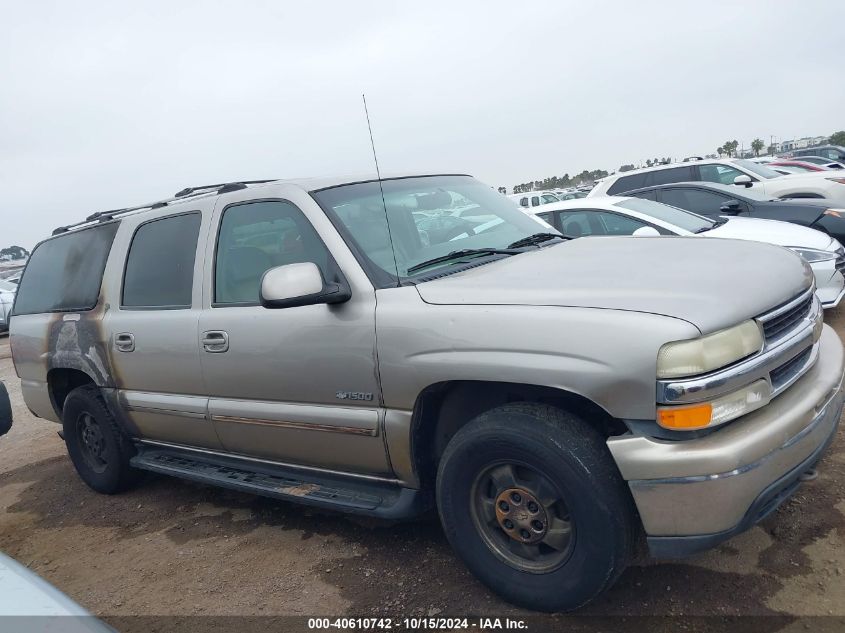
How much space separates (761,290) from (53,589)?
8.14 ft

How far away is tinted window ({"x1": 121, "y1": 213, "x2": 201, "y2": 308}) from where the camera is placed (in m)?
3.82

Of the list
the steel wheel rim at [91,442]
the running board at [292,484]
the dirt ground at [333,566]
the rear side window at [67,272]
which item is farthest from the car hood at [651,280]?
the steel wheel rim at [91,442]

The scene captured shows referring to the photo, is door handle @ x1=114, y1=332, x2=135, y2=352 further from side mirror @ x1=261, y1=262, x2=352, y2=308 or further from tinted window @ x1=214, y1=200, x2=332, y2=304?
side mirror @ x1=261, y1=262, x2=352, y2=308

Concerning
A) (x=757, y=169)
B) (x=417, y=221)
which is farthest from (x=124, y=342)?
(x=757, y=169)

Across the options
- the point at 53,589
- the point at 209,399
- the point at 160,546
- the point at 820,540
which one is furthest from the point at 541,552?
the point at 160,546

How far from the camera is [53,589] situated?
1.76m

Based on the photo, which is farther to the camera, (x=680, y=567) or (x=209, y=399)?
(x=209, y=399)

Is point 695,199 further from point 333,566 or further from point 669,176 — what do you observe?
point 333,566

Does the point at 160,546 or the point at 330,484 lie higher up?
the point at 330,484

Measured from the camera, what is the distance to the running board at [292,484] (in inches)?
118

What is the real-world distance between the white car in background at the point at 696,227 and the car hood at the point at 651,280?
312cm

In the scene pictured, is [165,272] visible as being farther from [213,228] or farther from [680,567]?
[680,567]

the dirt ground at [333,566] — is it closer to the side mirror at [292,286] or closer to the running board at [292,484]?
the running board at [292,484]

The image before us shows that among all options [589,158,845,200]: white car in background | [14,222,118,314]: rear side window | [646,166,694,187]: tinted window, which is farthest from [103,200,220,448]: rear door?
[646,166,694,187]: tinted window
